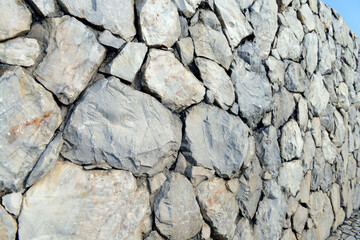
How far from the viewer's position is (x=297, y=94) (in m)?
2.66

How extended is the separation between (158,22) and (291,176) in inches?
66.6

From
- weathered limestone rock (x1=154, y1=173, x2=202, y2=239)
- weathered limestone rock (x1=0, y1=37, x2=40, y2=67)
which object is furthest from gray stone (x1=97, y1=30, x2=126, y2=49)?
weathered limestone rock (x1=154, y1=173, x2=202, y2=239)

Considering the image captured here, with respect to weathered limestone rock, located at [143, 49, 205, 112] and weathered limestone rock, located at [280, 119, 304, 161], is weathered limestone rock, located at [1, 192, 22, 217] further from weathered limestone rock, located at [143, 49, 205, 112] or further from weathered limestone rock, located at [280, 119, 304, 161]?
weathered limestone rock, located at [280, 119, 304, 161]

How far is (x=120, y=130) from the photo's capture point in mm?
1415

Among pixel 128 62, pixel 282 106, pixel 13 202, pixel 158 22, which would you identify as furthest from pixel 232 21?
pixel 13 202

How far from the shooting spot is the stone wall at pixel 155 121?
1188 mm

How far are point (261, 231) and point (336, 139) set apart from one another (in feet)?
5.71

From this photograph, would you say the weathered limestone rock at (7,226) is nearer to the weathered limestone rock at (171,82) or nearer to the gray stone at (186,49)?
→ the weathered limestone rock at (171,82)

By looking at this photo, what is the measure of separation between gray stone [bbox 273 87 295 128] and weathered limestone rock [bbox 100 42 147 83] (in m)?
1.30

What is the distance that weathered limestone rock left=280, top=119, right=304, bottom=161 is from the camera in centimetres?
244

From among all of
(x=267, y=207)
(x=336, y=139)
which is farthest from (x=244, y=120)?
(x=336, y=139)

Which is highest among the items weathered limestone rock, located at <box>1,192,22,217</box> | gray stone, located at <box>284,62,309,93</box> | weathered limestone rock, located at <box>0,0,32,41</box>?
weathered limestone rock, located at <box>0,0,32,41</box>

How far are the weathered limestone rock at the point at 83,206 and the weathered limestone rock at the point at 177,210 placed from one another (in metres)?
0.11

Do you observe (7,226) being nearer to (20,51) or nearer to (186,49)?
(20,51)
